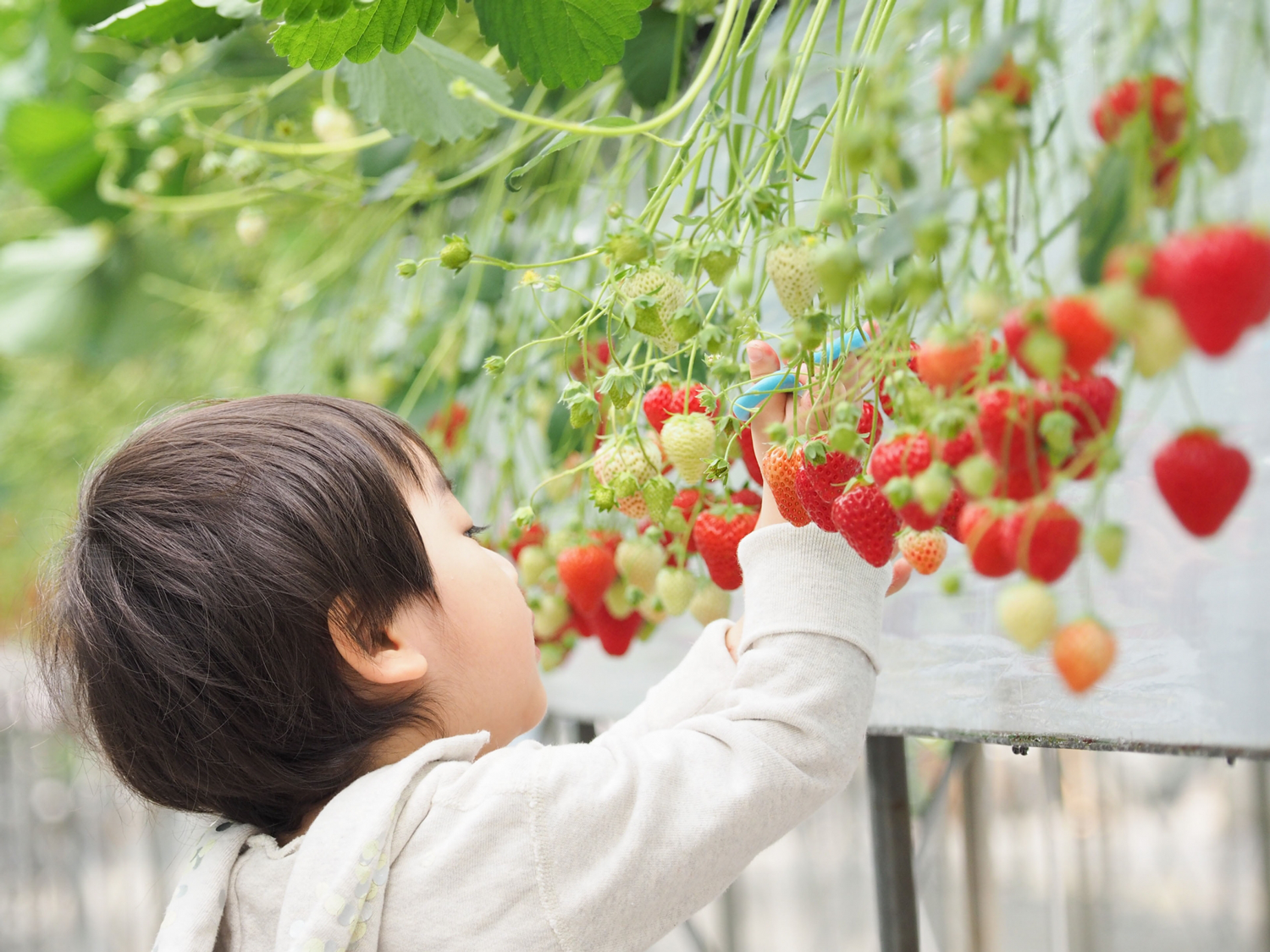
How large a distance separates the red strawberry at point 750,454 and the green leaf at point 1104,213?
0.23m

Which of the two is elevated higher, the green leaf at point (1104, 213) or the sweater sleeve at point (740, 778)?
the green leaf at point (1104, 213)

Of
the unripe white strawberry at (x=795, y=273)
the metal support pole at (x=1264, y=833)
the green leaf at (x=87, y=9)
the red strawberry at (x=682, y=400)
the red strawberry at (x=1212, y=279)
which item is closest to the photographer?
the red strawberry at (x=1212, y=279)

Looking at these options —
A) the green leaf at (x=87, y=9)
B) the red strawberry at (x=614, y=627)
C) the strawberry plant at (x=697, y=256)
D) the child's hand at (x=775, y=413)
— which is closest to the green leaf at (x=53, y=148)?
the strawberry plant at (x=697, y=256)

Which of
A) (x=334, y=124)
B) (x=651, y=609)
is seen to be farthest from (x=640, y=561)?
(x=334, y=124)

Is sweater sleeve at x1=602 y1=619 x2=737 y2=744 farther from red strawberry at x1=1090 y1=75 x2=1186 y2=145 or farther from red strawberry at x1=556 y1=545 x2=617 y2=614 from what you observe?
red strawberry at x1=1090 y1=75 x2=1186 y2=145

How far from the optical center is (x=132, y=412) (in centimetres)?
136

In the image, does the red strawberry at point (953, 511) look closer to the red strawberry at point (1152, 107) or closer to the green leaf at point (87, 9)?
the red strawberry at point (1152, 107)

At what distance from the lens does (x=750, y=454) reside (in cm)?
47

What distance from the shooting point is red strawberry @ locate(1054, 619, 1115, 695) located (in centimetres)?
21

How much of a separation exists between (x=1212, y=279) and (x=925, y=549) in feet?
0.57

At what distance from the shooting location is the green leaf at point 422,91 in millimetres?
588

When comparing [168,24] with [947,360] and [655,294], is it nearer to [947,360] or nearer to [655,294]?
[655,294]

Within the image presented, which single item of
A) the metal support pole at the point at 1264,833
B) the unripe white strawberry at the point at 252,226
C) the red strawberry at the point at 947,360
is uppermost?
the unripe white strawberry at the point at 252,226

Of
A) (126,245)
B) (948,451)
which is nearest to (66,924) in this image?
(126,245)
